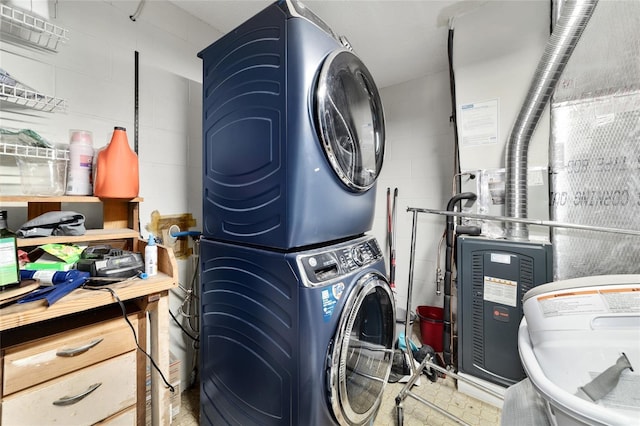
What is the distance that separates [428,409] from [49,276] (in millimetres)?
2076

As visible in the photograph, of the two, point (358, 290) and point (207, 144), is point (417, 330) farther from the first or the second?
point (207, 144)

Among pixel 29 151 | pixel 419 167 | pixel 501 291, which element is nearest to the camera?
pixel 29 151

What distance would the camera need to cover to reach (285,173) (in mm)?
959

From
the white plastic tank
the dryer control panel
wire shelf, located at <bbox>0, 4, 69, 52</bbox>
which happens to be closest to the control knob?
the dryer control panel

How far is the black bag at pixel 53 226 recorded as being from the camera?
995 millimetres

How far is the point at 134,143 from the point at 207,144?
552mm

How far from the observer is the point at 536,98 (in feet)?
5.17

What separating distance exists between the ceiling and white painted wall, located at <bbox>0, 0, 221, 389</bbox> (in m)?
0.18

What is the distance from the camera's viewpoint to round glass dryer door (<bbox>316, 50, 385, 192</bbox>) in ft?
3.33

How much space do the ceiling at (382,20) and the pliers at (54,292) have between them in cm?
180

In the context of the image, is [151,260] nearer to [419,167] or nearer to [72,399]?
[72,399]

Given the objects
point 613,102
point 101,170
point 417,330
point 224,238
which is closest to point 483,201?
point 613,102

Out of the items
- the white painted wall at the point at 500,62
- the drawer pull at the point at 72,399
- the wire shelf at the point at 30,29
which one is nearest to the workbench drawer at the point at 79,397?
the drawer pull at the point at 72,399

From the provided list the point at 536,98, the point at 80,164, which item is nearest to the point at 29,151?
the point at 80,164
